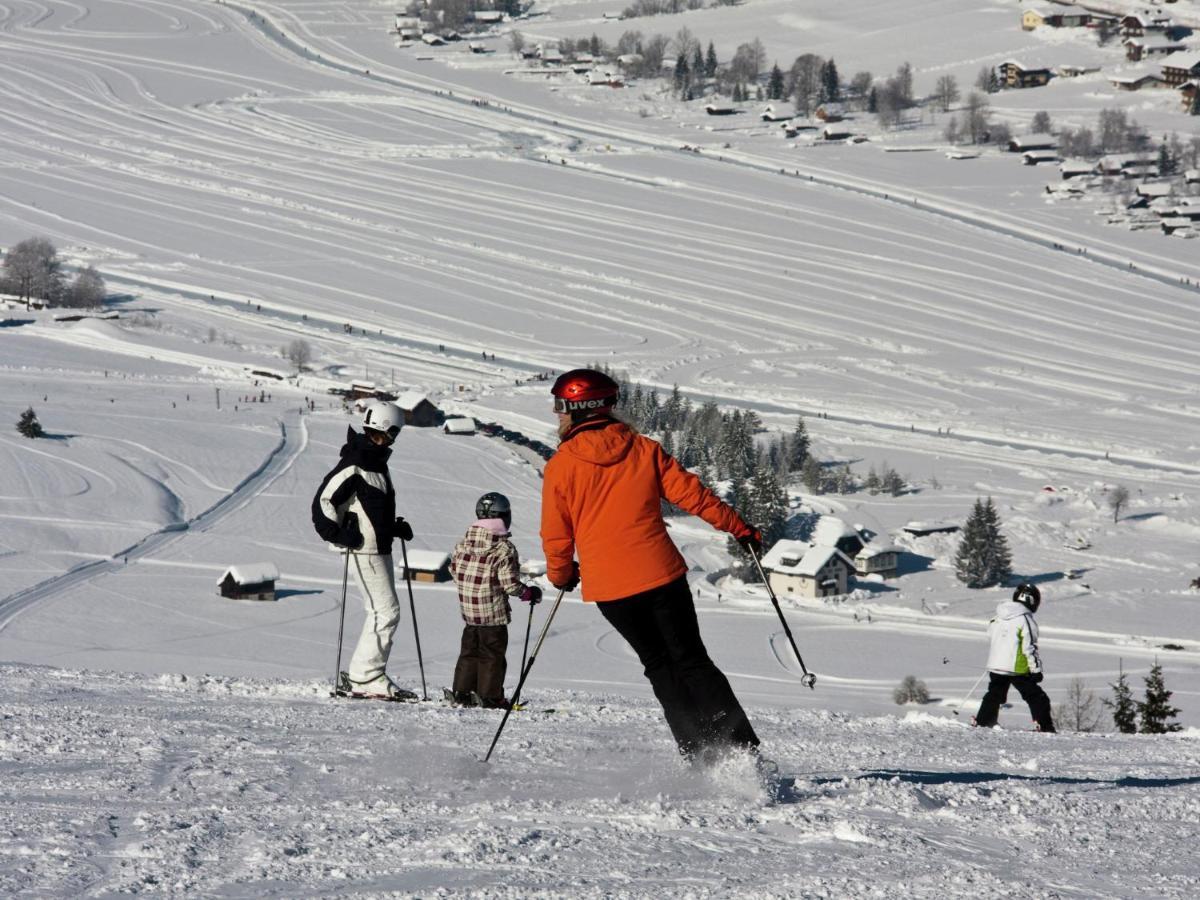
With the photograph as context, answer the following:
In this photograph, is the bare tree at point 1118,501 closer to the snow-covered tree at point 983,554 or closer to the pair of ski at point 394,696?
the snow-covered tree at point 983,554

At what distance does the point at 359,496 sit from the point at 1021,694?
4.22 metres

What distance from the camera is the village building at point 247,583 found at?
85.3ft

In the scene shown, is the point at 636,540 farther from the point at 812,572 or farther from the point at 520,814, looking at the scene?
the point at 812,572

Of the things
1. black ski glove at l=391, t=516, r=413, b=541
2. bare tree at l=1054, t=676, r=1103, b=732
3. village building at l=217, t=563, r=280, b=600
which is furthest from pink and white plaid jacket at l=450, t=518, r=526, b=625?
village building at l=217, t=563, r=280, b=600

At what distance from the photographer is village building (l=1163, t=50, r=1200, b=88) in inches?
3696

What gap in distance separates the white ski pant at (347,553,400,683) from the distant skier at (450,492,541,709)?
337mm

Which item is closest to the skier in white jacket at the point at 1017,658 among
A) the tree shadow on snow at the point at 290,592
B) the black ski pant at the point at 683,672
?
the black ski pant at the point at 683,672

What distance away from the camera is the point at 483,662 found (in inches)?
290

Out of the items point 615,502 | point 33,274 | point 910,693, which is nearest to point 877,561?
point 910,693

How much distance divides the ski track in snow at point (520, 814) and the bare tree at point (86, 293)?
58.4 m

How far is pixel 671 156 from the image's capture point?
8675 centimetres

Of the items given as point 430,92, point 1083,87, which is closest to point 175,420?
point 430,92

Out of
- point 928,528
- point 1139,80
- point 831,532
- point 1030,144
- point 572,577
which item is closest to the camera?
point 572,577

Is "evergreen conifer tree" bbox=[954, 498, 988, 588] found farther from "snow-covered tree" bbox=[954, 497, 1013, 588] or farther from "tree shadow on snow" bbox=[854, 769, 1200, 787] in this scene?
"tree shadow on snow" bbox=[854, 769, 1200, 787]
